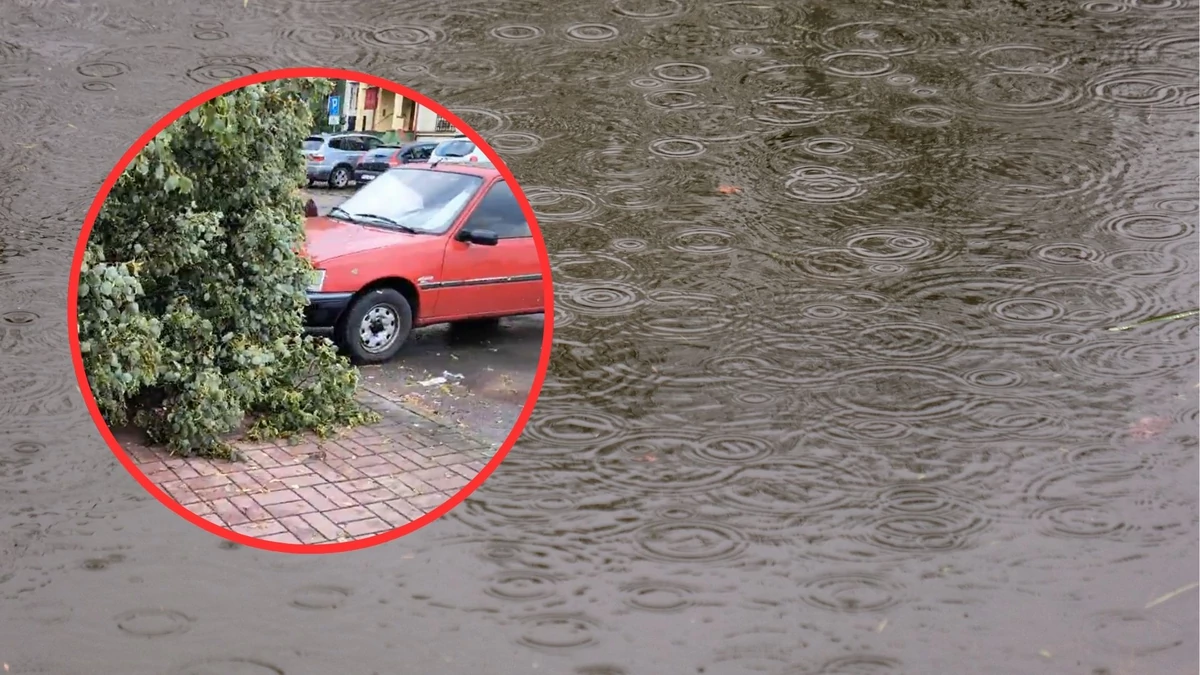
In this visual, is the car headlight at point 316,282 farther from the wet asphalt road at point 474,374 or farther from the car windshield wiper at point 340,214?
the wet asphalt road at point 474,374

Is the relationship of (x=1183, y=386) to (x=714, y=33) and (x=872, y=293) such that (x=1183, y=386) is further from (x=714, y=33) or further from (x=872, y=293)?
(x=714, y=33)

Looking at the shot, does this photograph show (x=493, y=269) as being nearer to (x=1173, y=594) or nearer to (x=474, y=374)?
(x=474, y=374)

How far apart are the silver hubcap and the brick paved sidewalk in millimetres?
123

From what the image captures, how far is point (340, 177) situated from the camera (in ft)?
10.1

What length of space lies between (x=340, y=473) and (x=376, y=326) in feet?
1.31

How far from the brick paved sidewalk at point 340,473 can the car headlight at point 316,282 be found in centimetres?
29

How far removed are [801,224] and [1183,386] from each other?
4.90 feet

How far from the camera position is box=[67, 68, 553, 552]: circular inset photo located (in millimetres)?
3127

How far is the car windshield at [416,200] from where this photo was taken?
125 inches

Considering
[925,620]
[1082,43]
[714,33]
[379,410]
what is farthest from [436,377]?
[1082,43]

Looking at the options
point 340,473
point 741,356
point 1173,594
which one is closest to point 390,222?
point 340,473

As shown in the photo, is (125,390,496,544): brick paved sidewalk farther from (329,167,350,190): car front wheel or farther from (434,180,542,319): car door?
(329,167,350,190): car front wheel

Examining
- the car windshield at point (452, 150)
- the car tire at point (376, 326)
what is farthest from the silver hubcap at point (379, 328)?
the car windshield at point (452, 150)

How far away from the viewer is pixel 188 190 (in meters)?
3.22
